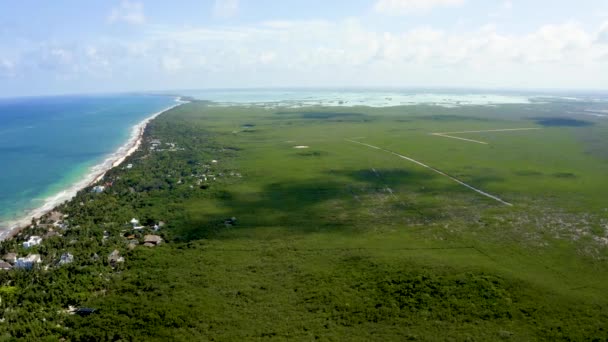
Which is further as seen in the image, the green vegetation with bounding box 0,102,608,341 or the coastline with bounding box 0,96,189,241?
the coastline with bounding box 0,96,189,241

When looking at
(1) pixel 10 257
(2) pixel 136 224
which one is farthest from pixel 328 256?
(1) pixel 10 257

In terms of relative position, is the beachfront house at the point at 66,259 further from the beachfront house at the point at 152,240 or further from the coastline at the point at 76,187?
the coastline at the point at 76,187

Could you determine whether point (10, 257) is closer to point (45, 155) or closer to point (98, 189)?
point (98, 189)

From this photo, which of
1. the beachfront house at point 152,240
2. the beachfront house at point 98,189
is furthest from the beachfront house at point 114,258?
the beachfront house at point 98,189

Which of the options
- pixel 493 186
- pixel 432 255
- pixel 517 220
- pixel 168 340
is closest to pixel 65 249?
pixel 168 340

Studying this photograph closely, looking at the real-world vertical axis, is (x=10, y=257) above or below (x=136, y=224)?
below

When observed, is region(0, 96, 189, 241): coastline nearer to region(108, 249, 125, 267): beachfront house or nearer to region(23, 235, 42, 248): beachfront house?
region(23, 235, 42, 248): beachfront house

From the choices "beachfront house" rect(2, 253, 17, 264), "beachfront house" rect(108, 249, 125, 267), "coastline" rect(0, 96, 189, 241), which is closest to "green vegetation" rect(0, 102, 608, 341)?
"beachfront house" rect(108, 249, 125, 267)
